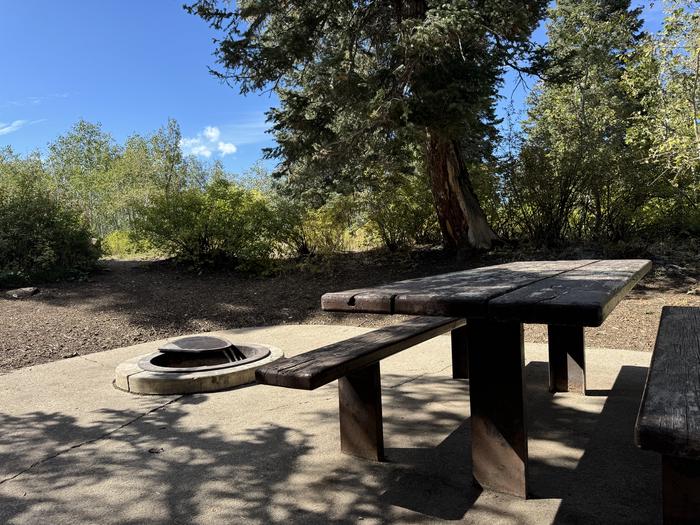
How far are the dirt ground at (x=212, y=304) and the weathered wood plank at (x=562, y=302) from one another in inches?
124

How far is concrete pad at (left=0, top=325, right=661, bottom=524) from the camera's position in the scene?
2.25m

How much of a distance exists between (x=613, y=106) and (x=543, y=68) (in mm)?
15078

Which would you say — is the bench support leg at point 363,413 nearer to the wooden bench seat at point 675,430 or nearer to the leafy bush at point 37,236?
the wooden bench seat at point 675,430

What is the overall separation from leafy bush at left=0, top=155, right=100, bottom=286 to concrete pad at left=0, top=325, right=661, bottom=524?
205 inches

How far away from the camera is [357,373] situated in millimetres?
2736

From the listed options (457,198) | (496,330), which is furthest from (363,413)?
(457,198)

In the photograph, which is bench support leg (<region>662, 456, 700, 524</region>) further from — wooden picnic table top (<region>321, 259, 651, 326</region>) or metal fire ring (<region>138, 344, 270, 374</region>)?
metal fire ring (<region>138, 344, 270, 374</region>)

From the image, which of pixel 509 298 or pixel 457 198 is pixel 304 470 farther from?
pixel 457 198

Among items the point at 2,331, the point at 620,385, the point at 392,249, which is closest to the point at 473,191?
the point at 392,249

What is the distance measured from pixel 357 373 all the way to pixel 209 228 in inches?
305

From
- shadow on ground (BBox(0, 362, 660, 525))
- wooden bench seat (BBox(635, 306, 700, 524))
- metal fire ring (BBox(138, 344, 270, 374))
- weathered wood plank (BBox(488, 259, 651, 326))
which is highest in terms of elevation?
weathered wood plank (BBox(488, 259, 651, 326))

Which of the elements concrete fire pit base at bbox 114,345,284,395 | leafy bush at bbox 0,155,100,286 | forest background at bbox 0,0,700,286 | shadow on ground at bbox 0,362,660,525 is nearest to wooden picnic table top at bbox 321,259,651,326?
shadow on ground at bbox 0,362,660,525

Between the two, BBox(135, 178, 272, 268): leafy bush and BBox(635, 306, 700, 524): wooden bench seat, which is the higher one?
BBox(135, 178, 272, 268): leafy bush

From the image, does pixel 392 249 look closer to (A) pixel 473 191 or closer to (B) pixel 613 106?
(A) pixel 473 191
